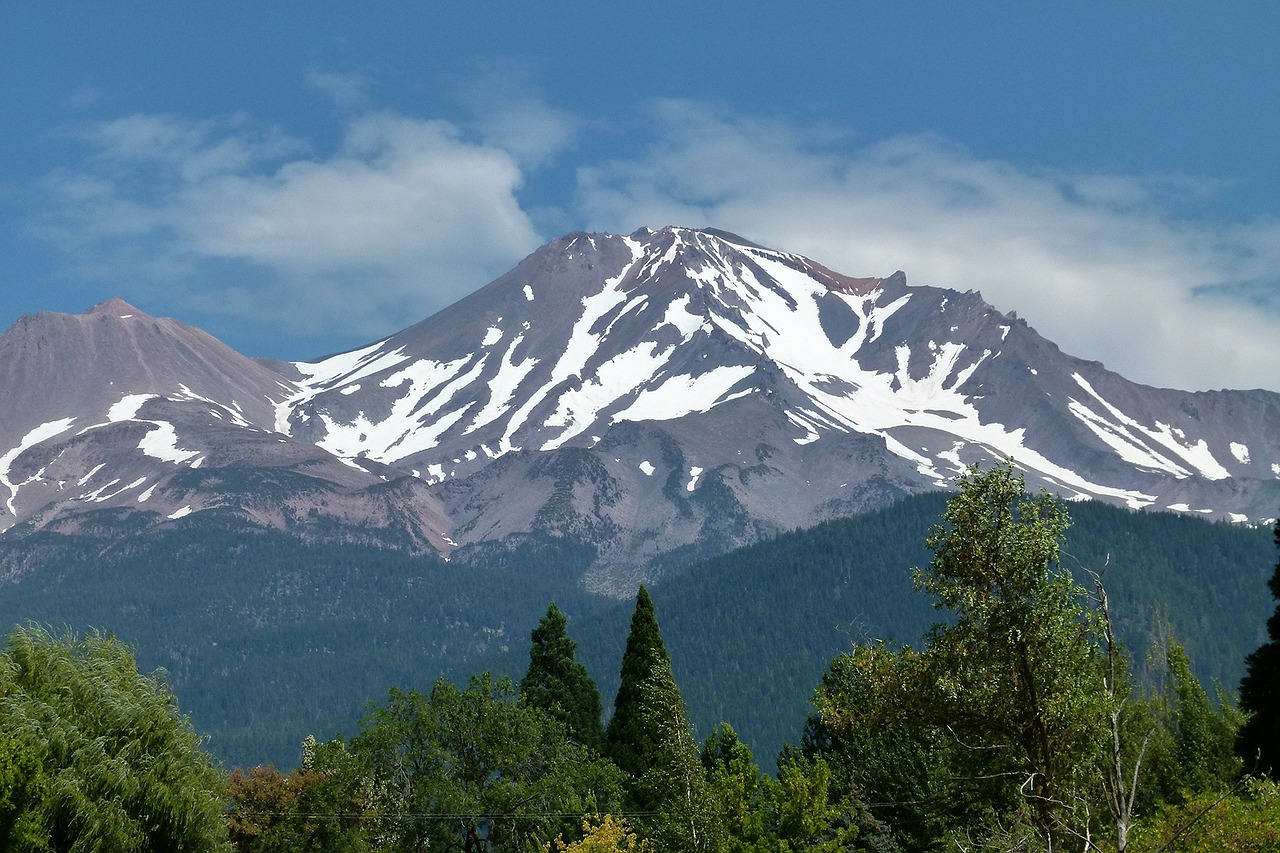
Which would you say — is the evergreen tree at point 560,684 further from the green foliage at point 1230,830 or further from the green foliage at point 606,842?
the green foliage at point 1230,830

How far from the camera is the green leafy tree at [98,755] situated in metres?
42.0

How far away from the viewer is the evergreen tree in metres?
70.8

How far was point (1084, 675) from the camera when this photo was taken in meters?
29.8

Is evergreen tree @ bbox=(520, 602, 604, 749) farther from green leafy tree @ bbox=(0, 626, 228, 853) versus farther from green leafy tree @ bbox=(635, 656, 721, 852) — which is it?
green leafy tree @ bbox=(0, 626, 228, 853)

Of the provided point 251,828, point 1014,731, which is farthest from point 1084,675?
point 251,828

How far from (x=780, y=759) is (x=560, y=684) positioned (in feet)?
40.6

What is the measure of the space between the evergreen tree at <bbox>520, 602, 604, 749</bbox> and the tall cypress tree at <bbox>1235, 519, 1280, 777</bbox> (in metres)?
31.1

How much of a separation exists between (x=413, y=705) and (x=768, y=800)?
48.8 feet

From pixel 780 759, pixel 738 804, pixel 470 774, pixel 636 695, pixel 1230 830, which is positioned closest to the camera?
pixel 1230 830

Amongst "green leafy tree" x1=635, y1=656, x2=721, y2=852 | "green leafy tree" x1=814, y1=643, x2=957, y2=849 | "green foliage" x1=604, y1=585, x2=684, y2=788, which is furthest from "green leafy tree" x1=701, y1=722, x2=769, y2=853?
"green foliage" x1=604, y1=585, x2=684, y2=788

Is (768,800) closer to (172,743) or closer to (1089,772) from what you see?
(172,743)

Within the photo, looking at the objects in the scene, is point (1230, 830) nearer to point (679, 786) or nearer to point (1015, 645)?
point (1015, 645)

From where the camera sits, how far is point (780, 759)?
76.6m

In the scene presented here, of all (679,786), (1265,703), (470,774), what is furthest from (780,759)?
(1265,703)
